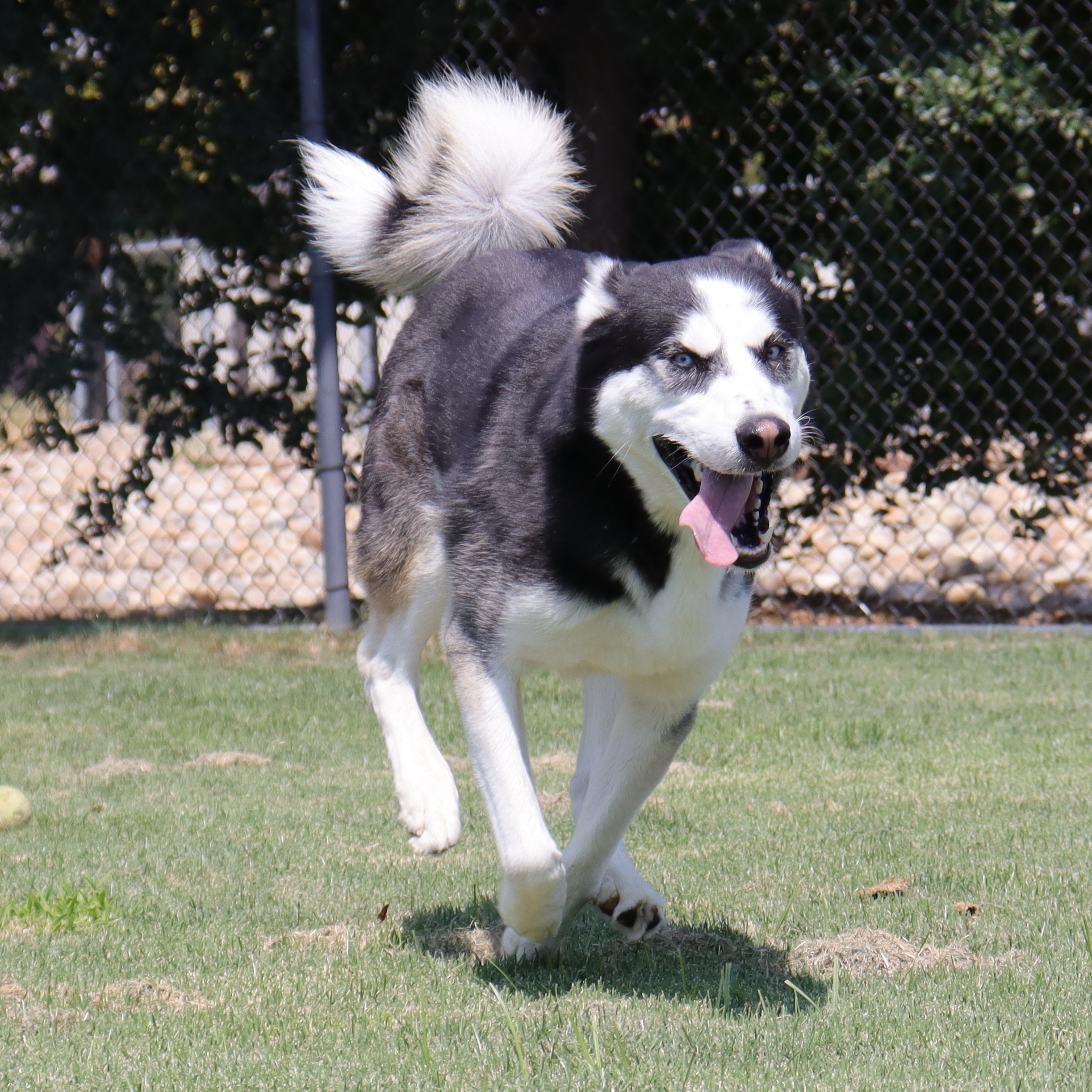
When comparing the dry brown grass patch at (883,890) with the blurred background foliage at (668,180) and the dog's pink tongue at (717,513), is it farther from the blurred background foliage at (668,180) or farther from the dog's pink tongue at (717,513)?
the blurred background foliage at (668,180)

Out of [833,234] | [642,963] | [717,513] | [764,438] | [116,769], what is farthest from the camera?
[833,234]

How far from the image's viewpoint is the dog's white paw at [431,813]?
2934 millimetres

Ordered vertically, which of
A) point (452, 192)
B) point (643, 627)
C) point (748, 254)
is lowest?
point (643, 627)

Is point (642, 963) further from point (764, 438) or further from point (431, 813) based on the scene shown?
point (764, 438)

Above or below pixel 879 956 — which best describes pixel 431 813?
Answer: above

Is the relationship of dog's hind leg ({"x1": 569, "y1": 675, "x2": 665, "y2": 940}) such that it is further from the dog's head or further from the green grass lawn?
the dog's head

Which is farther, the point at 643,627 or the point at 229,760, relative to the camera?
the point at 229,760

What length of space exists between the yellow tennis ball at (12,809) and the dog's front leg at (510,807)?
1376 mm

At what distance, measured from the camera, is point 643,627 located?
260cm

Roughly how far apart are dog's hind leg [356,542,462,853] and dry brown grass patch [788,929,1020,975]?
0.71 meters

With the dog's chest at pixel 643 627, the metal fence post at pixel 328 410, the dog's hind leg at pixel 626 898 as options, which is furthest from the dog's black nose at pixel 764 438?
the metal fence post at pixel 328 410

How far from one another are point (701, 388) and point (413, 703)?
3.73 ft

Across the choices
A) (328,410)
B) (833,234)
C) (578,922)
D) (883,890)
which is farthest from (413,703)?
(833,234)

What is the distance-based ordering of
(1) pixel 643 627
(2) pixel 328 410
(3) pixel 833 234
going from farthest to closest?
(3) pixel 833 234 < (2) pixel 328 410 < (1) pixel 643 627
